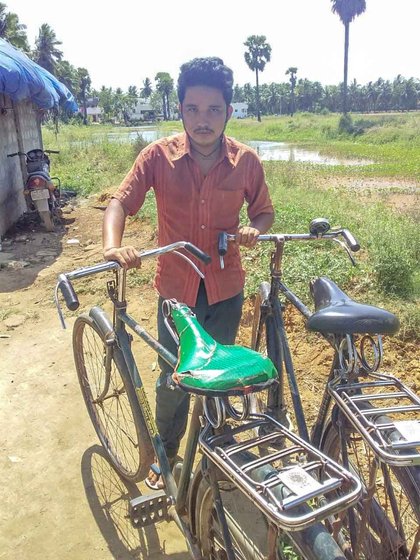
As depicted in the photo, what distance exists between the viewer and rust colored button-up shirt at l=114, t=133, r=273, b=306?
2.31 m

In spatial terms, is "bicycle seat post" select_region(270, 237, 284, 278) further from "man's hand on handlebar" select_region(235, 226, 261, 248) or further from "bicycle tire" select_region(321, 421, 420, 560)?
"bicycle tire" select_region(321, 421, 420, 560)

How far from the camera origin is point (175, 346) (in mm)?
2461

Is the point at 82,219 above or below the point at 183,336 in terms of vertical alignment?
below

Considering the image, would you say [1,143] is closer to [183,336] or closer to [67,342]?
[67,342]

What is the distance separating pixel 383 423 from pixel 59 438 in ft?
7.68

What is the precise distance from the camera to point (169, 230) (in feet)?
7.95

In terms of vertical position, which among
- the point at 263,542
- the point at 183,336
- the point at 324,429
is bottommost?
the point at 263,542

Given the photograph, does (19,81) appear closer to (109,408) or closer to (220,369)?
(109,408)

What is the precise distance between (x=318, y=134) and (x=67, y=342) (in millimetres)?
36665

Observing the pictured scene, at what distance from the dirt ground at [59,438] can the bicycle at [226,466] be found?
0.32 meters

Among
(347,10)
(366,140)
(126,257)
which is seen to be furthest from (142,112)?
(126,257)

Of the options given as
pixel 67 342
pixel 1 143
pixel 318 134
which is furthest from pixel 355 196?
pixel 318 134

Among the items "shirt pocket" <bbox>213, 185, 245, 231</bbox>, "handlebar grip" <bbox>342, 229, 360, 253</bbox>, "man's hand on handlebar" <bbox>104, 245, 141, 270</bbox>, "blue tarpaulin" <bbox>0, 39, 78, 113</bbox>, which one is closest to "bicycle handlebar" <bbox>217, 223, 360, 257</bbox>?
"handlebar grip" <bbox>342, 229, 360, 253</bbox>

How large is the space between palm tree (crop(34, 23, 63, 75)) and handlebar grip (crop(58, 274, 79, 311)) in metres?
45.7
